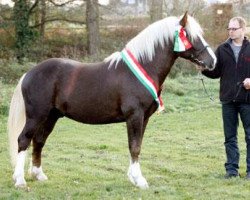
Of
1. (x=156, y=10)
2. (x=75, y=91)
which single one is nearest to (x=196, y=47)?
(x=75, y=91)

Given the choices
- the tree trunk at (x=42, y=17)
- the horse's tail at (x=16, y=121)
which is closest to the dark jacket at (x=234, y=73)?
the horse's tail at (x=16, y=121)

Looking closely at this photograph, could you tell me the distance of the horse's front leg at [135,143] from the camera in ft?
21.2

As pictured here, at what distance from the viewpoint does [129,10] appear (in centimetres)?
2781

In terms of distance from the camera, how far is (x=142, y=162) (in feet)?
27.4

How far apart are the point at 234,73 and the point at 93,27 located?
1993cm

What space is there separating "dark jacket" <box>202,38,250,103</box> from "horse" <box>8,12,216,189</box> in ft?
1.51

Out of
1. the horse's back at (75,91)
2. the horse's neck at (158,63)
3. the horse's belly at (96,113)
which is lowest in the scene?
the horse's belly at (96,113)

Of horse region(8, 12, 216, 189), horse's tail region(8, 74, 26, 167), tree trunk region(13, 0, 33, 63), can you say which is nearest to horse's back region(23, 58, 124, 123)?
horse region(8, 12, 216, 189)

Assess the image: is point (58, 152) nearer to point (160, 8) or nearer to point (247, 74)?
point (247, 74)

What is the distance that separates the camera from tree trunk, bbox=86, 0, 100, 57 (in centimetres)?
2556

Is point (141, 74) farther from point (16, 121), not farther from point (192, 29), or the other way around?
point (16, 121)

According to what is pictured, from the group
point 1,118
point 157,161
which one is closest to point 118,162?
point 157,161

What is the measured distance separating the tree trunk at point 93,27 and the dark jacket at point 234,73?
18.8 metres

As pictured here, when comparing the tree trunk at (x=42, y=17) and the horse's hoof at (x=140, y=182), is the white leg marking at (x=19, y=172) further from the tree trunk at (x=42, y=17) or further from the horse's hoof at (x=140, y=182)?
the tree trunk at (x=42, y=17)
